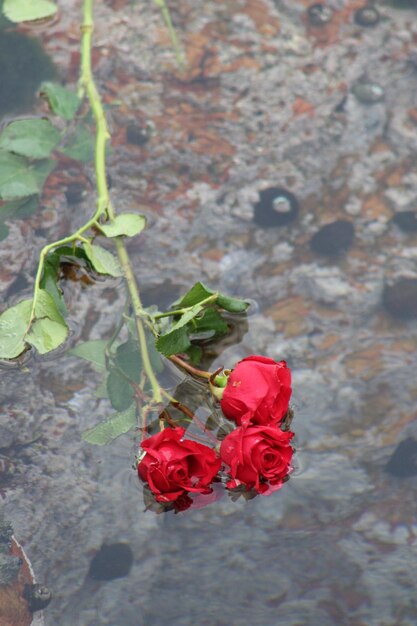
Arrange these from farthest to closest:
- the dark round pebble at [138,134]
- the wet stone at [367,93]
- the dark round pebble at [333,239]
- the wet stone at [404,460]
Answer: the wet stone at [367,93] < the dark round pebble at [138,134] < the dark round pebble at [333,239] < the wet stone at [404,460]

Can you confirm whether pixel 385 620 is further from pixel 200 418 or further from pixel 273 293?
pixel 273 293

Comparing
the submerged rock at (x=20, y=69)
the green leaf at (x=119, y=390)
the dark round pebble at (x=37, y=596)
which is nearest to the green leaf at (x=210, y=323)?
the green leaf at (x=119, y=390)

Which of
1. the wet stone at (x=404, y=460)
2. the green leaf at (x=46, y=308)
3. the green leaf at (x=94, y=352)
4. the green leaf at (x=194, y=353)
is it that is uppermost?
the green leaf at (x=46, y=308)

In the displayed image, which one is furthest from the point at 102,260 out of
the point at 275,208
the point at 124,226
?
the point at 275,208

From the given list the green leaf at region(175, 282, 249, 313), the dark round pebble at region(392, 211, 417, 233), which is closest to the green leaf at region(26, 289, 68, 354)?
the green leaf at region(175, 282, 249, 313)

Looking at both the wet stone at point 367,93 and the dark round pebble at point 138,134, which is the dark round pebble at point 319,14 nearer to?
the wet stone at point 367,93

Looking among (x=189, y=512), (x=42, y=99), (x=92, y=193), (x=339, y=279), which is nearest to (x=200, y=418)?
(x=189, y=512)

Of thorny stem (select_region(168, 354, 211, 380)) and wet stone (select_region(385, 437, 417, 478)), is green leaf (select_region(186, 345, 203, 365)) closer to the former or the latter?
thorny stem (select_region(168, 354, 211, 380))
